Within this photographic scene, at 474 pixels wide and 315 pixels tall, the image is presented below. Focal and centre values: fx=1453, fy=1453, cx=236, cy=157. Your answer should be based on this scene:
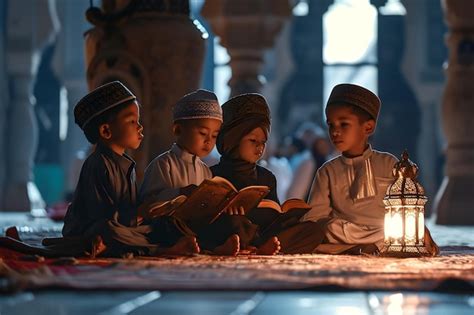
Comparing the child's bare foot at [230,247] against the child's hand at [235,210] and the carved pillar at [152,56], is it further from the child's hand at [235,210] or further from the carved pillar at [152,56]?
the carved pillar at [152,56]

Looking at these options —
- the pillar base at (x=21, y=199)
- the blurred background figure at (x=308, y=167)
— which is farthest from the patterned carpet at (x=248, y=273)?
the pillar base at (x=21, y=199)

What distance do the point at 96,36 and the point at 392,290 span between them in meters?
6.10

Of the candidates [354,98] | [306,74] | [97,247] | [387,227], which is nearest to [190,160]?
[97,247]

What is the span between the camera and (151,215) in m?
6.73

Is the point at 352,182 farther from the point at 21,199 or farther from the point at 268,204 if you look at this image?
the point at 21,199

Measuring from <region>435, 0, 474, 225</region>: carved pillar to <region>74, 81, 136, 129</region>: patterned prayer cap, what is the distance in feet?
23.0

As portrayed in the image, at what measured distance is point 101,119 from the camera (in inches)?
270

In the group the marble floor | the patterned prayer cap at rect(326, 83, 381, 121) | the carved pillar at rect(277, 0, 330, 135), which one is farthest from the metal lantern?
the carved pillar at rect(277, 0, 330, 135)

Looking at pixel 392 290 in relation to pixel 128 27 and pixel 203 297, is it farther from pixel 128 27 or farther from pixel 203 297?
pixel 128 27

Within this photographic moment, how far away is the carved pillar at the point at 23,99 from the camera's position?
1886cm

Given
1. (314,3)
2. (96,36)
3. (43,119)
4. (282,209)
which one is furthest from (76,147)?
(282,209)

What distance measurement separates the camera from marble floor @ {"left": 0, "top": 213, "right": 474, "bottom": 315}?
4.22 m

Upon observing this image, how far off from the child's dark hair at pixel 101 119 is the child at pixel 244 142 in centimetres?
61

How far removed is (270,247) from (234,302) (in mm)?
2365
